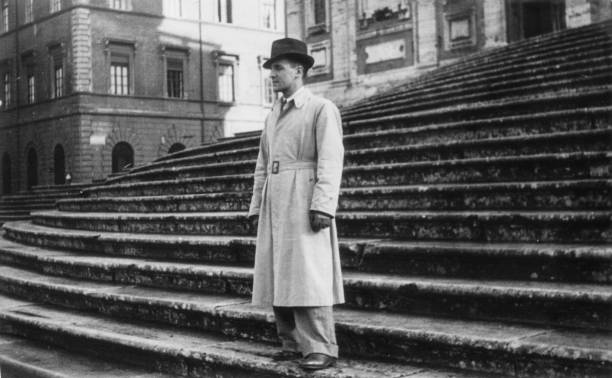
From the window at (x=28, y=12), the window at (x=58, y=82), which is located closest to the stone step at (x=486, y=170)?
the window at (x=58, y=82)

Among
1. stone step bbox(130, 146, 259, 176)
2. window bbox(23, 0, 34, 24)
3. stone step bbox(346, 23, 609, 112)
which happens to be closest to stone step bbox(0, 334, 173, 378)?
stone step bbox(130, 146, 259, 176)

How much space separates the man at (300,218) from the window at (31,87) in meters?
30.5

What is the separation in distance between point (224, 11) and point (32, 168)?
11516mm

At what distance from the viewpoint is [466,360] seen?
3.96 m

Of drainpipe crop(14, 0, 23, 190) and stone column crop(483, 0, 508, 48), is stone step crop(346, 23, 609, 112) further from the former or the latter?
drainpipe crop(14, 0, 23, 190)

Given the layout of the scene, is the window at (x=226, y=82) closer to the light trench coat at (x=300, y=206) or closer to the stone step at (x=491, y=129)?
the stone step at (x=491, y=129)

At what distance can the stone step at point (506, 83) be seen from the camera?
8188 millimetres

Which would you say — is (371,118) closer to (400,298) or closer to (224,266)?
(224,266)

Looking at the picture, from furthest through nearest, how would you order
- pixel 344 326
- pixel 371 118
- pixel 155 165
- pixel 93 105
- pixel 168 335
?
pixel 93 105, pixel 155 165, pixel 371 118, pixel 168 335, pixel 344 326

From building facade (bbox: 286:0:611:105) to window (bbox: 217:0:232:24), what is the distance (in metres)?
14.8

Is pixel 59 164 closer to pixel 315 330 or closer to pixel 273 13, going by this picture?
pixel 273 13

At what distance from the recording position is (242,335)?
16.8 ft

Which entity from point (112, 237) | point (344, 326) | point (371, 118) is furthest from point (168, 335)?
point (371, 118)

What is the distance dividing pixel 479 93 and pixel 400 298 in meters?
5.02
